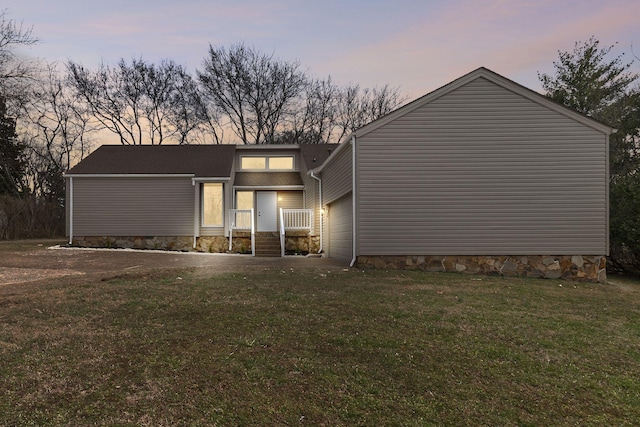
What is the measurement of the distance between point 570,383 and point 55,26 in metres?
18.0

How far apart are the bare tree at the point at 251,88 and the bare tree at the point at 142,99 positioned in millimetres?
1811

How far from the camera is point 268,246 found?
50.8 feet

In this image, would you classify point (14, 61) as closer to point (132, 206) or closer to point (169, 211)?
point (132, 206)

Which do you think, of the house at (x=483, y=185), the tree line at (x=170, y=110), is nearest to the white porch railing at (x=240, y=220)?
the house at (x=483, y=185)

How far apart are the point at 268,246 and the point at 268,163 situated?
523 cm

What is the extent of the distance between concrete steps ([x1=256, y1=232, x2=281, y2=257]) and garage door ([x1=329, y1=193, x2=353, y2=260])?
2337 mm

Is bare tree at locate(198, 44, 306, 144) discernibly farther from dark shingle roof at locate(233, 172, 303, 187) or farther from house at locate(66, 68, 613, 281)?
house at locate(66, 68, 613, 281)

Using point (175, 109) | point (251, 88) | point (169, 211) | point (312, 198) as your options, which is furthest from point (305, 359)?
point (175, 109)

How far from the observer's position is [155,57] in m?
27.8

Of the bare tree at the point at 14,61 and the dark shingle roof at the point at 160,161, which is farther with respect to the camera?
the dark shingle roof at the point at 160,161

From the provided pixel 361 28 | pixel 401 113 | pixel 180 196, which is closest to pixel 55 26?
pixel 180 196

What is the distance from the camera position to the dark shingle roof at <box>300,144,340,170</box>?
17341mm

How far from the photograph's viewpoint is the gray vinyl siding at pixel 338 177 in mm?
11221

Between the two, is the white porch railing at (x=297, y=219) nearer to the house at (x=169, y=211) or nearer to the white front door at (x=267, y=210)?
the house at (x=169, y=211)
